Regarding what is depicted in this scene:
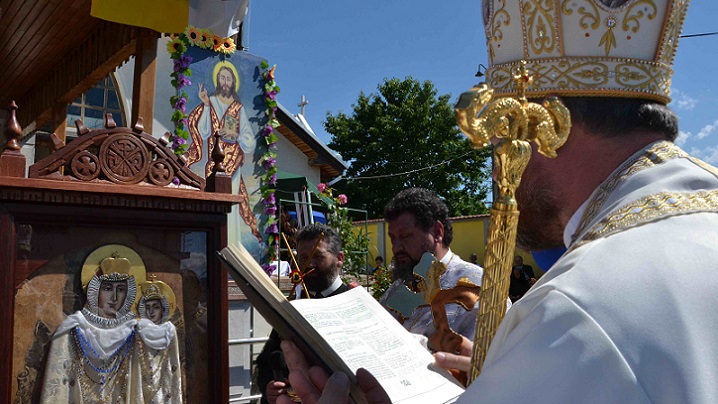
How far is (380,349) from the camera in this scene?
1597mm

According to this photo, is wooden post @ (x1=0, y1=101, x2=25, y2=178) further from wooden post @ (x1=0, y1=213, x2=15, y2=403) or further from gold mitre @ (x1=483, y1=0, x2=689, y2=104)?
gold mitre @ (x1=483, y1=0, x2=689, y2=104)

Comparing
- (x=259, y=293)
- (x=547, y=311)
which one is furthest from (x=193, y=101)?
(x=547, y=311)

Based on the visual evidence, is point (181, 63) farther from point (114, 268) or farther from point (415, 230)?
point (114, 268)

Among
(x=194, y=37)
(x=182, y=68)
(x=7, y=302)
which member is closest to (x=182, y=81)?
(x=182, y=68)

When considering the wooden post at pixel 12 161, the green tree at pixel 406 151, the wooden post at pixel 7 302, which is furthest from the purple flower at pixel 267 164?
the green tree at pixel 406 151

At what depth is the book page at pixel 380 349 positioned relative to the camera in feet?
4.87

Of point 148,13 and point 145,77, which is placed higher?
point 148,13

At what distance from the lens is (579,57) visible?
1.33 meters

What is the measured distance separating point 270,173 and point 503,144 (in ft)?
16.7

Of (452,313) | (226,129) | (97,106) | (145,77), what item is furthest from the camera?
(97,106)

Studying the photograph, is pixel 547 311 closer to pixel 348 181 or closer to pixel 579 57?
pixel 579 57

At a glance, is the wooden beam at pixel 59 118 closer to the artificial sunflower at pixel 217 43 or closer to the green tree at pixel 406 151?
the artificial sunflower at pixel 217 43

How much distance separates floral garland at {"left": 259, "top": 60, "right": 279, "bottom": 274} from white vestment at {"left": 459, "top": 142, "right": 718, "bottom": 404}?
203 inches

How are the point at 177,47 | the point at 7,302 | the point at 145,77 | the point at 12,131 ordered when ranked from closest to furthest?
1. the point at 7,302
2. the point at 12,131
3. the point at 145,77
4. the point at 177,47
